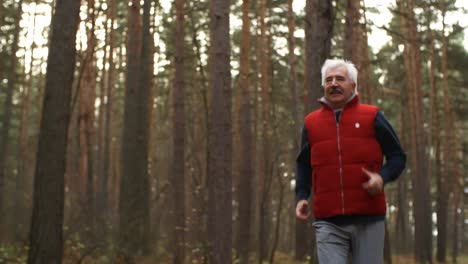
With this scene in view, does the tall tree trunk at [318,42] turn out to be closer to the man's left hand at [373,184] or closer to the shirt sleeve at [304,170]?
the shirt sleeve at [304,170]

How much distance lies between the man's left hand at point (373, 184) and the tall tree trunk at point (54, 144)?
4891mm

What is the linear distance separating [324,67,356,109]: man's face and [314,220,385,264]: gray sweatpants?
0.75 m

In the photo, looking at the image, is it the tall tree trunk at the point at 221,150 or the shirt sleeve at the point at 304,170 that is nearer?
the shirt sleeve at the point at 304,170

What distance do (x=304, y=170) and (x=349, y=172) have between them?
0.44m

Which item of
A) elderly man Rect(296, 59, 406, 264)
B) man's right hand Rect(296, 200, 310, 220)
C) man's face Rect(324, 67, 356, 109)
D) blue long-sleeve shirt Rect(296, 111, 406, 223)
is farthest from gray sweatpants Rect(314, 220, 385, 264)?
man's face Rect(324, 67, 356, 109)

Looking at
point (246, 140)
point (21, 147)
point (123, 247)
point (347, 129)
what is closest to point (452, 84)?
point (246, 140)

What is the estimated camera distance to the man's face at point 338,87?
12.6 feet

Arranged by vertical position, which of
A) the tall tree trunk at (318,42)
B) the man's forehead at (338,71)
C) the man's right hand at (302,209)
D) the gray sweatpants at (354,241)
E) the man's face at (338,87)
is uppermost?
the tall tree trunk at (318,42)

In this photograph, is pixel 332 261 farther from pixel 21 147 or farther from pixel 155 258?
pixel 21 147

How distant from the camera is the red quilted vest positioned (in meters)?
3.70

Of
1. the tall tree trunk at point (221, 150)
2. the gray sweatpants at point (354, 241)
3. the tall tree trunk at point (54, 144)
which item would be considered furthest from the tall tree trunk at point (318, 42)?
the gray sweatpants at point (354, 241)

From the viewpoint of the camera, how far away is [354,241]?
12.3ft

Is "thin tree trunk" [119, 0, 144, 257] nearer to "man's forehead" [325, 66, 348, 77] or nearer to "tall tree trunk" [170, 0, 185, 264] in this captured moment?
"tall tree trunk" [170, 0, 185, 264]

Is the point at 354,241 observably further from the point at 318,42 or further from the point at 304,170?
the point at 318,42
